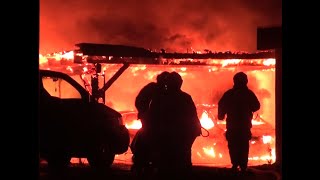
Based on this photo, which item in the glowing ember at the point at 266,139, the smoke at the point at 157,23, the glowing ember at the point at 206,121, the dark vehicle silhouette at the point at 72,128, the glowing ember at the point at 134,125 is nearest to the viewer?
the dark vehicle silhouette at the point at 72,128

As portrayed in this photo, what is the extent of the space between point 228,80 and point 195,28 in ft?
10.9

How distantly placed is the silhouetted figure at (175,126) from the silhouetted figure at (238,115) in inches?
130

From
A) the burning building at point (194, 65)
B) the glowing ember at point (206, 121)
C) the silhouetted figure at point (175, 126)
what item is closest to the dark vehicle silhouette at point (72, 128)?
the silhouetted figure at point (175, 126)

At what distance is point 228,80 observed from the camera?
2623 cm

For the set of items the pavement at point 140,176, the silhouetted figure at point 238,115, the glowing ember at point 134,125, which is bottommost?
the pavement at point 140,176

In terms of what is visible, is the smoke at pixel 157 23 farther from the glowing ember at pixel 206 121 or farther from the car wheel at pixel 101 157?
the car wheel at pixel 101 157

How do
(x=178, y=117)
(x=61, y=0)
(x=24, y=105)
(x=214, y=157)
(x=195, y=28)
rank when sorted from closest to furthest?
(x=24, y=105) < (x=178, y=117) < (x=214, y=157) < (x=61, y=0) < (x=195, y=28)

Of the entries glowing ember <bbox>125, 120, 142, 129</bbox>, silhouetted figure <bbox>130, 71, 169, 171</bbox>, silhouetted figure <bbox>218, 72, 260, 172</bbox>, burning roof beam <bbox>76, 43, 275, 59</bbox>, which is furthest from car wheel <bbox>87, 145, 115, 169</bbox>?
glowing ember <bbox>125, 120, 142, 129</bbox>

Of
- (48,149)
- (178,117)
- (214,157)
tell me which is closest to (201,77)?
(214,157)

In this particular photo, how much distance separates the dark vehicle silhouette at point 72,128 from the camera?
32.8 feet

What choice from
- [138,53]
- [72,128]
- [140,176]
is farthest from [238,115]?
[138,53]

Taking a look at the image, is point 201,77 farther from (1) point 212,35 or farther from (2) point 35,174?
(2) point 35,174

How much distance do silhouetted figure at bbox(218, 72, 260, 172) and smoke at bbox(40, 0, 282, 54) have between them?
15912 mm

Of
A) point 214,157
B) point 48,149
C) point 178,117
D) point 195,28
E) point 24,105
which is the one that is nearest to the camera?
point 24,105
